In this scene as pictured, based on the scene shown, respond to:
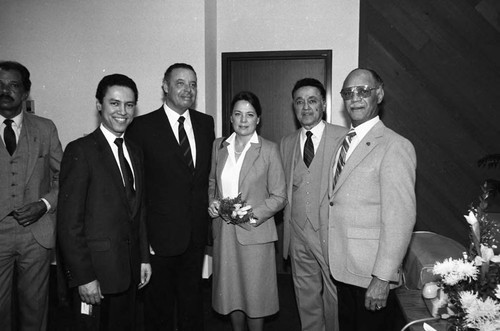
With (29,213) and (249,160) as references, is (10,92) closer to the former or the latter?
(29,213)

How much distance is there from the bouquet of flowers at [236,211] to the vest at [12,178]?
1.37m

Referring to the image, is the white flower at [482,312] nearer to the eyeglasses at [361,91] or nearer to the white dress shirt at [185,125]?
the eyeglasses at [361,91]

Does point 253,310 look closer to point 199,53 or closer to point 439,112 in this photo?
point 199,53

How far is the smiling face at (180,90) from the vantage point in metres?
3.05

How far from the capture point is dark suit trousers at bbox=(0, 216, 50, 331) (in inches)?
107

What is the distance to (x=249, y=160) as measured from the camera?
2.98 metres

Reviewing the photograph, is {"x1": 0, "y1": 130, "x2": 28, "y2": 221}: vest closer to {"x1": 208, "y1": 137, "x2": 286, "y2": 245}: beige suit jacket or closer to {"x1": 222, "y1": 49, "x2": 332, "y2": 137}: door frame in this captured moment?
{"x1": 208, "y1": 137, "x2": 286, "y2": 245}: beige suit jacket

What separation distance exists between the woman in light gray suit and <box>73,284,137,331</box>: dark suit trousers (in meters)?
0.75

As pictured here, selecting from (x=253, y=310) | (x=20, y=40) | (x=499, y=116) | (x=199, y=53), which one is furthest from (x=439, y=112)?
(x=20, y=40)

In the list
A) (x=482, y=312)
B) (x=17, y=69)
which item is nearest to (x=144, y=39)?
(x=17, y=69)

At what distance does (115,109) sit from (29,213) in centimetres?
100

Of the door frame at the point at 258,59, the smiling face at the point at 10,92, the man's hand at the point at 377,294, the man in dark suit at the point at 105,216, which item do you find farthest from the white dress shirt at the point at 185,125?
the door frame at the point at 258,59

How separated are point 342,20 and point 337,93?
0.82m

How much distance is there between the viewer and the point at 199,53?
14.5 feet
